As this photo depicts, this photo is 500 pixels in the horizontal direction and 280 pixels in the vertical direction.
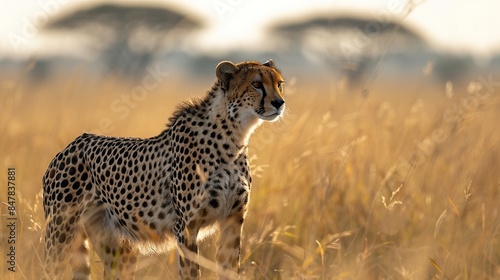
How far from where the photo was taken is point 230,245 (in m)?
3.43

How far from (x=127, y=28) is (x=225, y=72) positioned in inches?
667

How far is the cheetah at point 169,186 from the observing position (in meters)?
3.34

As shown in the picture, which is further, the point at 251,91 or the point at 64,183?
the point at 64,183

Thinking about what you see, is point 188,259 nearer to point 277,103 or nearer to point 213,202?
point 213,202

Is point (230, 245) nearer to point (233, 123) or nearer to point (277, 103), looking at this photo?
point (233, 123)

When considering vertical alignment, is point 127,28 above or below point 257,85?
below

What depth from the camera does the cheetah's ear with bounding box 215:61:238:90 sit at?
342 centimetres

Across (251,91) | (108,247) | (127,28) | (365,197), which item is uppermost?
(251,91)

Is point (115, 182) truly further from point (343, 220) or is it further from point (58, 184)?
point (343, 220)

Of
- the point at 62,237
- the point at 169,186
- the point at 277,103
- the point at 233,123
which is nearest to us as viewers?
the point at 277,103

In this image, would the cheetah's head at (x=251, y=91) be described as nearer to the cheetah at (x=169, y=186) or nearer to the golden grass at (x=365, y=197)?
the cheetah at (x=169, y=186)

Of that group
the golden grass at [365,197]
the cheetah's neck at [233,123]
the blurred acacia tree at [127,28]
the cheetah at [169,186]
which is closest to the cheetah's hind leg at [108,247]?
the cheetah at [169,186]

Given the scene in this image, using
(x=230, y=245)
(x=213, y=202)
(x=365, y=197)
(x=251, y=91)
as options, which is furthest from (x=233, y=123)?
(x=365, y=197)

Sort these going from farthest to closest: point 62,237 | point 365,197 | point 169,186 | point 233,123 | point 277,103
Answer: point 365,197 → point 62,237 → point 169,186 → point 233,123 → point 277,103
